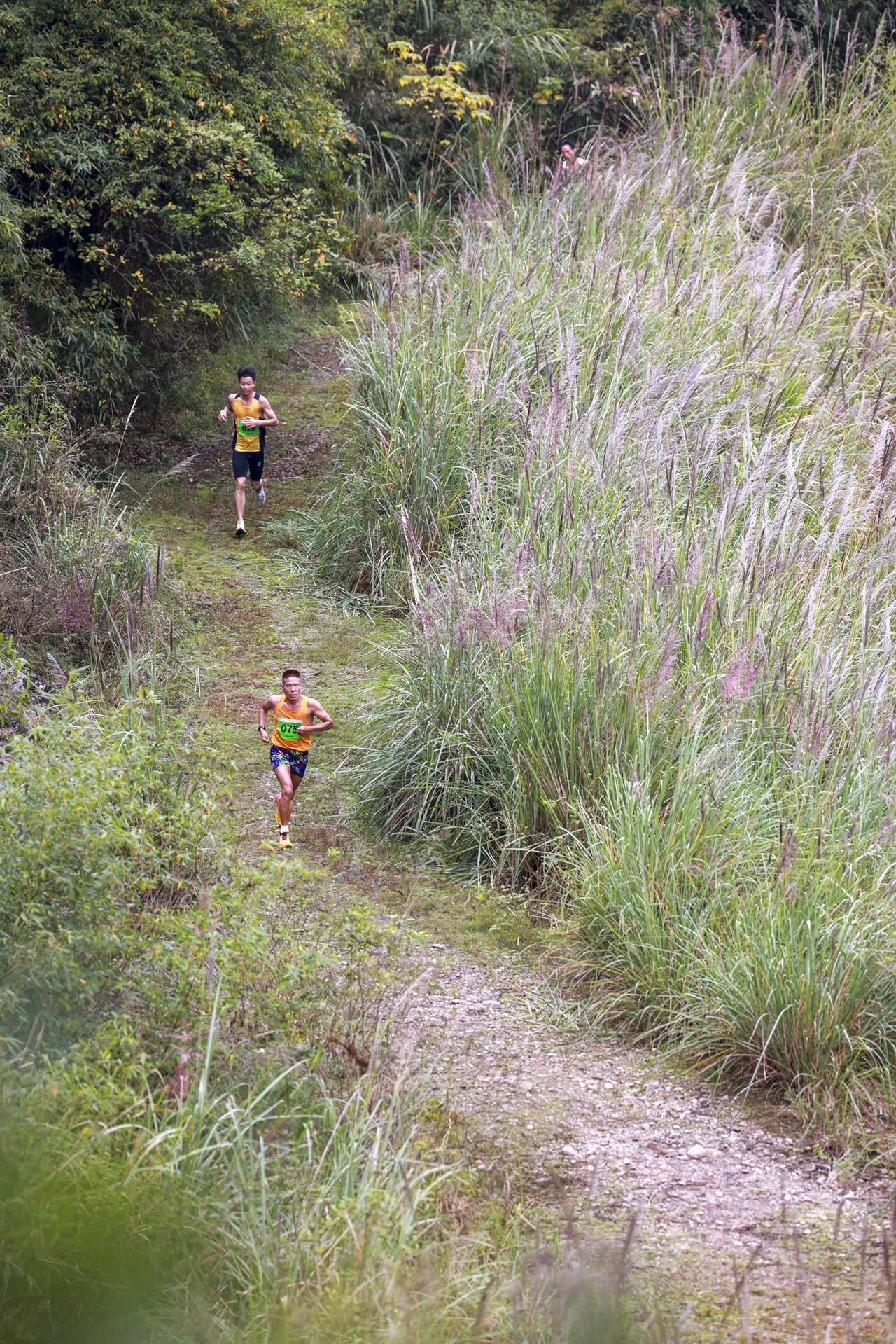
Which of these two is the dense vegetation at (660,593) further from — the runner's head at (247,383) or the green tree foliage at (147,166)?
the green tree foliage at (147,166)

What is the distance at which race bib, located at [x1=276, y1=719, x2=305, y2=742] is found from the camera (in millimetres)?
6641

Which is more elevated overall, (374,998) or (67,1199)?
(67,1199)

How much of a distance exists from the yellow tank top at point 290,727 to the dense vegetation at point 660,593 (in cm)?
43

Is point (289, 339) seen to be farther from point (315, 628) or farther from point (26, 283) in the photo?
point (315, 628)

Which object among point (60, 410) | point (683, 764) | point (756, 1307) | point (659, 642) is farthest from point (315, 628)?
point (756, 1307)

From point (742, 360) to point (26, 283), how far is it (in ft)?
17.2

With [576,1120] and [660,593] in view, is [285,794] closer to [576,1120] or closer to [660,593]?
[660,593]

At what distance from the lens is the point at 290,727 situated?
664 cm

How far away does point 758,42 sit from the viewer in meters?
15.7

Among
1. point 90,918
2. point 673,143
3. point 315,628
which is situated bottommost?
point 315,628

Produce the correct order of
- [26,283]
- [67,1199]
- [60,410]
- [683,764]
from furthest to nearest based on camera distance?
[26,283] → [60,410] → [683,764] → [67,1199]

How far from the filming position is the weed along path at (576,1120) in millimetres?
3812

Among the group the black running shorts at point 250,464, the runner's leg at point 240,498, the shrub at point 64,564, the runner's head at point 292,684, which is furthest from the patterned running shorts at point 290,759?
the black running shorts at point 250,464

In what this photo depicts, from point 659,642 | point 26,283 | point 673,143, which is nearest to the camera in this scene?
point 659,642
